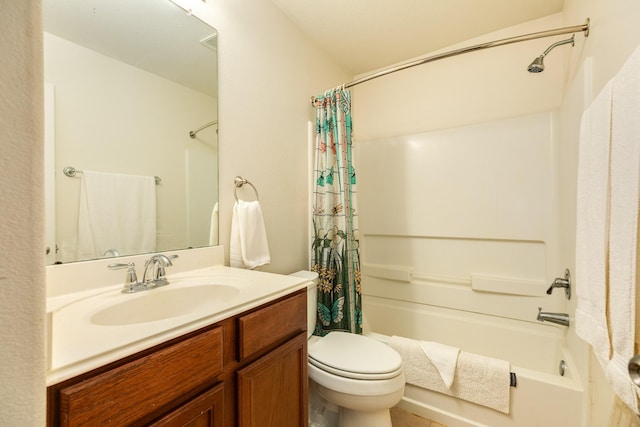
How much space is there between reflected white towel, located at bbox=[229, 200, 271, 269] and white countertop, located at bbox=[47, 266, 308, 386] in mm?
190

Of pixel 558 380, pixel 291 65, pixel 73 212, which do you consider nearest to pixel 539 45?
pixel 291 65

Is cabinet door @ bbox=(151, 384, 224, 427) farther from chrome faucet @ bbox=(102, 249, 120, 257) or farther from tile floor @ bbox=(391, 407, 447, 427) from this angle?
tile floor @ bbox=(391, 407, 447, 427)

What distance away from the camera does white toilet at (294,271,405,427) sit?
116cm

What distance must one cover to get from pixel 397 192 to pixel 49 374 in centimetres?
212

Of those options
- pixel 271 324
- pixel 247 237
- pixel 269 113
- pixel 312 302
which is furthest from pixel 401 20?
pixel 271 324

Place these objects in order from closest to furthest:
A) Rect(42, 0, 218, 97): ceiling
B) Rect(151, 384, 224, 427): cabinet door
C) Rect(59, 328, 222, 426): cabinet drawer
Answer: Rect(59, 328, 222, 426): cabinet drawer
Rect(151, 384, 224, 427): cabinet door
Rect(42, 0, 218, 97): ceiling

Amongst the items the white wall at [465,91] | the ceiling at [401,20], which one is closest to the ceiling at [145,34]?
the ceiling at [401,20]

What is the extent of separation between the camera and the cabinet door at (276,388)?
0.81 meters

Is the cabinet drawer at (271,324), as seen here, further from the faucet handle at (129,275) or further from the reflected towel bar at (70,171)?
the reflected towel bar at (70,171)

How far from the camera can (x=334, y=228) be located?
1.75 m

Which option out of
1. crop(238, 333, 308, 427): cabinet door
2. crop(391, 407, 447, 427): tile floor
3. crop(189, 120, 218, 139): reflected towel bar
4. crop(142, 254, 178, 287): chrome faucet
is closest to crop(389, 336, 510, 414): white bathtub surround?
crop(391, 407, 447, 427): tile floor

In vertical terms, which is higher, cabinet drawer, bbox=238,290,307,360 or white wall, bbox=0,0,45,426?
white wall, bbox=0,0,45,426

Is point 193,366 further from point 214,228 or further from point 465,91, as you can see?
point 465,91

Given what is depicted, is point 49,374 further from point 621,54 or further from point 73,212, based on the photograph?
point 621,54
